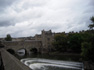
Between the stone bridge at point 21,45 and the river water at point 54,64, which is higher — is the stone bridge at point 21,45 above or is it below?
above

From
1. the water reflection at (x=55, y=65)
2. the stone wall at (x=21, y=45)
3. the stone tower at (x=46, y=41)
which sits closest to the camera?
the water reflection at (x=55, y=65)

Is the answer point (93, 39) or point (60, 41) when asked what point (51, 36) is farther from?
point (93, 39)

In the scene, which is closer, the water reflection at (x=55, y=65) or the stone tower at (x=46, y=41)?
the water reflection at (x=55, y=65)

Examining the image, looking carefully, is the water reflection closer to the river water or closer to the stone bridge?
the river water

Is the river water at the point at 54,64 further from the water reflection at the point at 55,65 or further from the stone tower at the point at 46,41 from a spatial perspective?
the stone tower at the point at 46,41

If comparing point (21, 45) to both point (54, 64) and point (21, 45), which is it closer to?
point (21, 45)

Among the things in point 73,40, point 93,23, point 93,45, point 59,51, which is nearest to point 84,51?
point 93,45

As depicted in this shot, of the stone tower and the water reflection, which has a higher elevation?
the stone tower

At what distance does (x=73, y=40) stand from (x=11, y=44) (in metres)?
24.2

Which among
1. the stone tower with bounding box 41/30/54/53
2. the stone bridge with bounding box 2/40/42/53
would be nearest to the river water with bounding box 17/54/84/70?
the stone bridge with bounding box 2/40/42/53

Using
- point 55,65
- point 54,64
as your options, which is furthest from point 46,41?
point 55,65

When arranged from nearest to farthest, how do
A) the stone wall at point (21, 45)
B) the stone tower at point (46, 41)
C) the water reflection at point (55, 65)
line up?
the water reflection at point (55, 65)
the stone wall at point (21, 45)
the stone tower at point (46, 41)

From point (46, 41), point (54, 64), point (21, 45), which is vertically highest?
point (46, 41)

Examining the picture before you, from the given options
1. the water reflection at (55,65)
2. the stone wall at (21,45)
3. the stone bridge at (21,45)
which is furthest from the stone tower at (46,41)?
the water reflection at (55,65)
